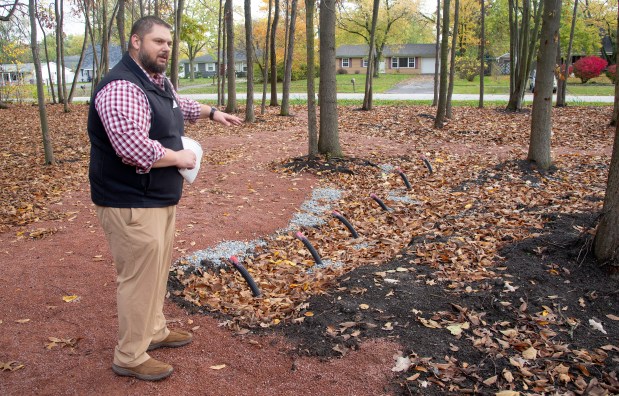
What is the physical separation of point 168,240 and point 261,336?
116cm

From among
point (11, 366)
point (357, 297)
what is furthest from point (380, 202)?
point (11, 366)

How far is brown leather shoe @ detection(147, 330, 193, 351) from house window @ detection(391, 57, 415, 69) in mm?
67776

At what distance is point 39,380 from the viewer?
3.46m

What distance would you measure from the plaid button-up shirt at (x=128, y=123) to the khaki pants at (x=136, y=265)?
374mm

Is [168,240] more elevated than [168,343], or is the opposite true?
[168,240]

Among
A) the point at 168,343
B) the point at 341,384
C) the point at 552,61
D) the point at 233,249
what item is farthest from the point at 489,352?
the point at 552,61

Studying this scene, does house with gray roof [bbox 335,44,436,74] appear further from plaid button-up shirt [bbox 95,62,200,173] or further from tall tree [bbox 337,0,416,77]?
plaid button-up shirt [bbox 95,62,200,173]

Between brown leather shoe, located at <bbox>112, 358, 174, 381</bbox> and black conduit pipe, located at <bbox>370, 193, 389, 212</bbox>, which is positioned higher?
black conduit pipe, located at <bbox>370, 193, 389, 212</bbox>

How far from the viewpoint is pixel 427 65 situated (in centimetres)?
6756

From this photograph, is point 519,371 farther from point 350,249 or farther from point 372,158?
point 372,158

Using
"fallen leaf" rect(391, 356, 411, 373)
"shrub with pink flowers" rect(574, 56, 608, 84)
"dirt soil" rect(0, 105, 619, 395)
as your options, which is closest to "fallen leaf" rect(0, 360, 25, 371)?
"dirt soil" rect(0, 105, 619, 395)

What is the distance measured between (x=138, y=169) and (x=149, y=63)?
645 millimetres

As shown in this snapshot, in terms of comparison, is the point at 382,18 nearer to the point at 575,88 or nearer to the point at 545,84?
the point at 575,88

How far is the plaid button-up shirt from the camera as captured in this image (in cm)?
285
